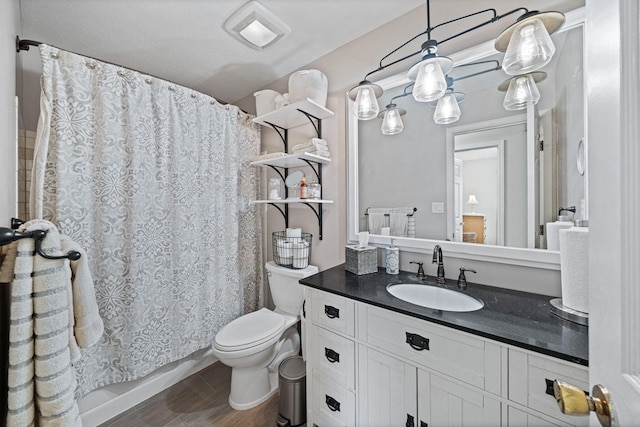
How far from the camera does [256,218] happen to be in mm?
2199

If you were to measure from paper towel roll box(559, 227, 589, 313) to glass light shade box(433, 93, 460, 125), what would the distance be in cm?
70

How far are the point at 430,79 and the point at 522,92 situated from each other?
0.42m

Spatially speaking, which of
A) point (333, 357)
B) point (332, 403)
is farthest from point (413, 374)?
point (332, 403)

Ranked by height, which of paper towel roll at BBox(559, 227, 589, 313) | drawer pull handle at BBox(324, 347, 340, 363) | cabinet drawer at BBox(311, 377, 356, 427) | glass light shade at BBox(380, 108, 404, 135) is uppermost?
glass light shade at BBox(380, 108, 404, 135)

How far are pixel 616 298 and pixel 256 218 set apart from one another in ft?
6.81

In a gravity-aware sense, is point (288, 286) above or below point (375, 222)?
below

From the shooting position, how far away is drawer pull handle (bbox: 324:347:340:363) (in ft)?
3.89

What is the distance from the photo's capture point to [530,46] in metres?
0.85

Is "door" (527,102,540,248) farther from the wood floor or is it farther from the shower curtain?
the shower curtain

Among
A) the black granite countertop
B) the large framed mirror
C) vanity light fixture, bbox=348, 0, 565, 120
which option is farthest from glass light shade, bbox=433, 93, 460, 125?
the black granite countertop

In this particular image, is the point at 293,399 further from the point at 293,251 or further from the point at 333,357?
the point at 293,251

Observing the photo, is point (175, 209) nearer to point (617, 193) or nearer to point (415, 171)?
point (415, 171)

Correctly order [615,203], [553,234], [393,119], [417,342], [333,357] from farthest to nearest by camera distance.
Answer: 1. [393,119]
2. [333,357]
3. [553,234]
4. [417,342]
5. [615,203]

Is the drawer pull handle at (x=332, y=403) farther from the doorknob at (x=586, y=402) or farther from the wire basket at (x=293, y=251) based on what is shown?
the doorknob at (x=586, y=402)
